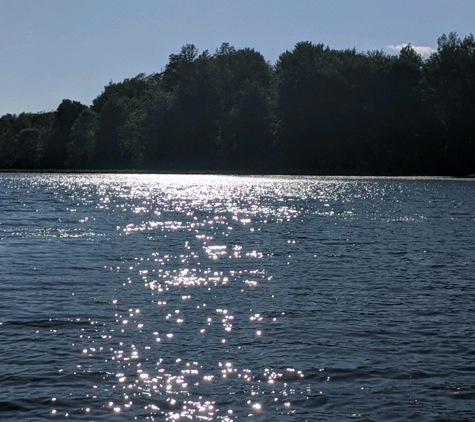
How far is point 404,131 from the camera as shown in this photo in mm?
157000

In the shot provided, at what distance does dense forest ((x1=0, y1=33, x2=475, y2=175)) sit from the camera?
154125mm

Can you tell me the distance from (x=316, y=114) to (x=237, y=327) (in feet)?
474

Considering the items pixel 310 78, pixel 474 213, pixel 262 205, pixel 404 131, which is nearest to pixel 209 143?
pixel 310 78

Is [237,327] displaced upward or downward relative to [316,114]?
downward

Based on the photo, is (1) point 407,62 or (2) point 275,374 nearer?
(2) point 275,374

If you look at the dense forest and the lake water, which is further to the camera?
the dense forest

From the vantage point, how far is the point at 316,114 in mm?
163250

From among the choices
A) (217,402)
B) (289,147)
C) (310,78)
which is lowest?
(217,402)

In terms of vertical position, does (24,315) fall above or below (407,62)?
below

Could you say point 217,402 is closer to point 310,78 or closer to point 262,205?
point 262,205

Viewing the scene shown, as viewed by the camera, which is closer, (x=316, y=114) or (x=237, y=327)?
(x=237, y=327)

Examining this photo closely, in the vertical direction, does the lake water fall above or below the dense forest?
below

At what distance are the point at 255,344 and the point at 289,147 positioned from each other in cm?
14686

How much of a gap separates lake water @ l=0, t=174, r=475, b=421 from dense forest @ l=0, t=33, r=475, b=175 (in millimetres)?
112416
